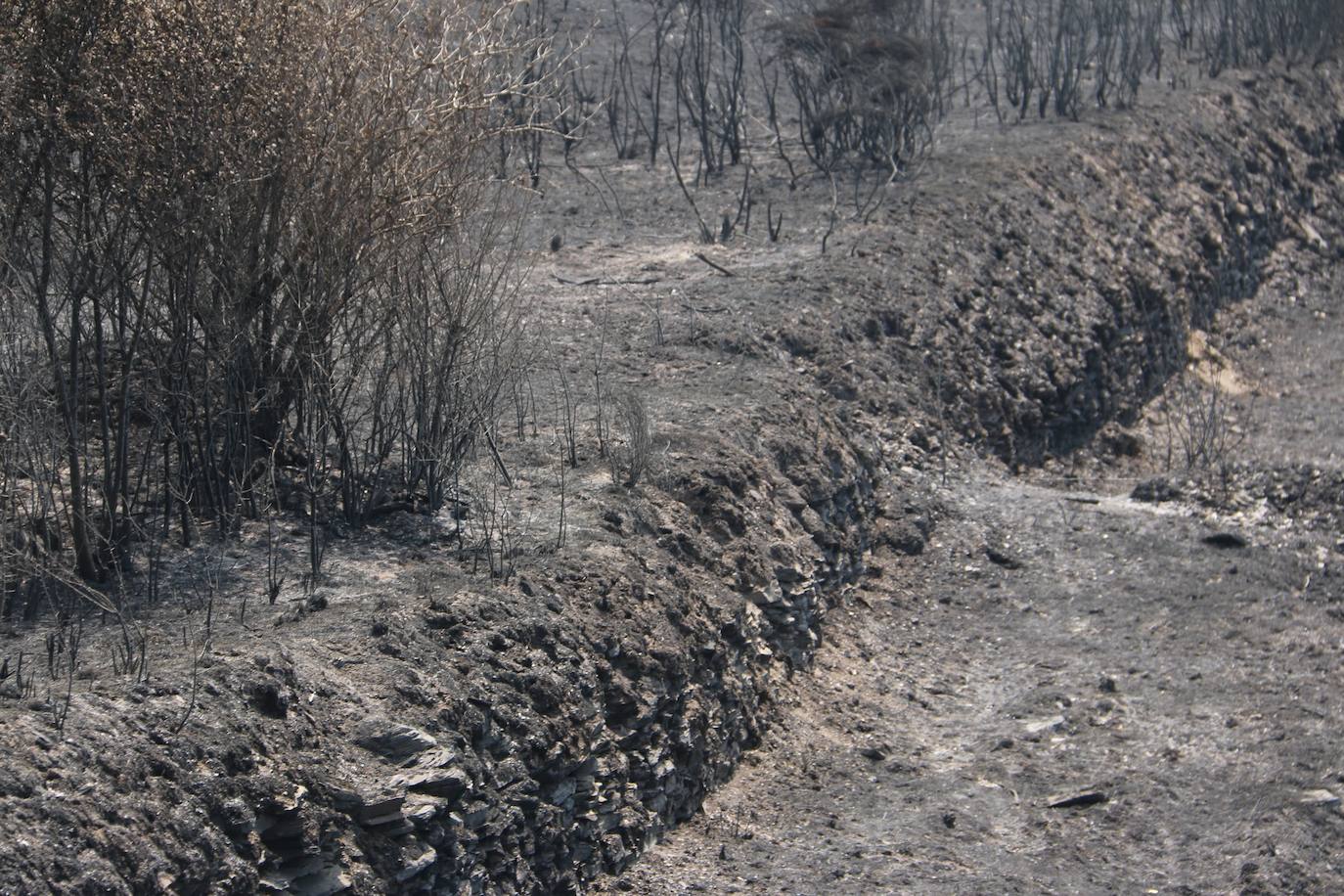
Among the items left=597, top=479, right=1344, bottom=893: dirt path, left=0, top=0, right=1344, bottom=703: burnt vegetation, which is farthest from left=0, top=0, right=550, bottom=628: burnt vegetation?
left=597, top=479, right=1344, bottom=893: dirt path

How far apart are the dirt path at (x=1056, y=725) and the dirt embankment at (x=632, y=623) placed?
252 millimetres

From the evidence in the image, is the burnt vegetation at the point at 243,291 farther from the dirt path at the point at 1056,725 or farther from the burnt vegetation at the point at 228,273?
the dirt path at the point at 1056,725

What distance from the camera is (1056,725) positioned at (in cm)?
634

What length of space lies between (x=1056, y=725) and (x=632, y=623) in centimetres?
204

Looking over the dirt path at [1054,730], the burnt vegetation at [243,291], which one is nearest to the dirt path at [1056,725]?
the dirt path at [1054,730]

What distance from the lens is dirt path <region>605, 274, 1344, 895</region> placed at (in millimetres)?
5332

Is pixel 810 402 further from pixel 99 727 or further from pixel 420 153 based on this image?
pixel 99 727

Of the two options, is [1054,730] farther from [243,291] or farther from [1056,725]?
[243,291]

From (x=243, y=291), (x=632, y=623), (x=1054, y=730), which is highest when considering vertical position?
(x=243, y=291)

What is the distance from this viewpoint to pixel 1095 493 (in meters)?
8.73

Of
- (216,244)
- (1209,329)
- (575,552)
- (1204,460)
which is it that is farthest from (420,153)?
(1209,329)

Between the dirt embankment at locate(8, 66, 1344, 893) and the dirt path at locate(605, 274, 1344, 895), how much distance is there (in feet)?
0.83

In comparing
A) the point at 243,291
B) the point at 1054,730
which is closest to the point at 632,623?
the point at 243,291

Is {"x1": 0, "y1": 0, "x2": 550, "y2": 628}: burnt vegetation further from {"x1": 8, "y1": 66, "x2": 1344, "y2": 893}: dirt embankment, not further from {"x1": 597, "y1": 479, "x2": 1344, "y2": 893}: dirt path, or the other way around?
{"x1": 597, "y1": 479, "x2": 1344, "y2": 893}: dirt path
